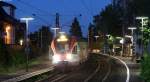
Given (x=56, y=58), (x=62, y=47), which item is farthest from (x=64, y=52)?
(x=56, y=58)

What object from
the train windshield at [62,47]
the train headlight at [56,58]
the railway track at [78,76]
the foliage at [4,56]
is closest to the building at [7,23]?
the foliage at [4,56]

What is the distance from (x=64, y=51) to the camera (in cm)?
5141

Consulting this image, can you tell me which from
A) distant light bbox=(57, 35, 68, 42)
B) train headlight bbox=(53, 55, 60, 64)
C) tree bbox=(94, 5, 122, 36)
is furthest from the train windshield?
tree bbox=(94, 5, 122, 36)

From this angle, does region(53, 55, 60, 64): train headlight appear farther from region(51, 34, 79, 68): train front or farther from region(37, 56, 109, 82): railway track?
region(37, 56, 109, 82): railway track

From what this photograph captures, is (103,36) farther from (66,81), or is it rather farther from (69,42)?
(66,81)

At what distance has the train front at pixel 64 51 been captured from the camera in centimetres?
5116

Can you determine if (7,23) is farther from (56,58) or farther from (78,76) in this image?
(78,76)

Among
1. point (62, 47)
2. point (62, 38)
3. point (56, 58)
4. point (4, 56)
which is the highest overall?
point (62, 38)

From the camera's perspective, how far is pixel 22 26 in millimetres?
92812

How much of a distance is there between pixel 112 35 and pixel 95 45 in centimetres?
4121

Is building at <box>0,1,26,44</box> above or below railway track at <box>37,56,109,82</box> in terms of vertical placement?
above

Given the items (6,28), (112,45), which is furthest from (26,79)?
(112,45)

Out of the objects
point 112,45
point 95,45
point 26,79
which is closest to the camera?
point 26,79

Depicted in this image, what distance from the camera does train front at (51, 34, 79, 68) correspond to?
51156 millimetres
